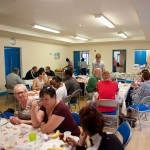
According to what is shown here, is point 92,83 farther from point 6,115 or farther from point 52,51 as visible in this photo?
point 52,51

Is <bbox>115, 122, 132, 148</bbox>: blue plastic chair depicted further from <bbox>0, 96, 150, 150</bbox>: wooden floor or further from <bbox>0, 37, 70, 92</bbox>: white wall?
<bbox>0, 37, 70, 92</bbox>: white wall

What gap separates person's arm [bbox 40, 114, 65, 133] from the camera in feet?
5.94

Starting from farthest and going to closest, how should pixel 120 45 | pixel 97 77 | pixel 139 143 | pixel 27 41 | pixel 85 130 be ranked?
pixel 120 45 → pixel 27 41 → pixel 97 77 → pixel 139 143 → pixel 85 130

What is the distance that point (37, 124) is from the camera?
1958 mm

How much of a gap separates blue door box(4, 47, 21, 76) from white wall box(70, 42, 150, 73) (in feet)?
14.8

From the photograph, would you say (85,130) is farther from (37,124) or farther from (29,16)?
(29,16)

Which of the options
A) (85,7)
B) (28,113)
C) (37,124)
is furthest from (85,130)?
(85,7)

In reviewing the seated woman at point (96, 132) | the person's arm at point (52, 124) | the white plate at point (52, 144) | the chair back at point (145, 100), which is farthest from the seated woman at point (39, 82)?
the seated woman at point (96, 132)

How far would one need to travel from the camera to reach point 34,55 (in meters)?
8.52

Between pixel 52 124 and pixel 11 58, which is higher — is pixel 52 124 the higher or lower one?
the lower one

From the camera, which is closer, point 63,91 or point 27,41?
point 63,91

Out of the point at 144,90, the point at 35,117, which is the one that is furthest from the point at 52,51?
the point at 35,117

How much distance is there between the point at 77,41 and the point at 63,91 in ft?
23.8

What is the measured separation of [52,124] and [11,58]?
20.8ft
